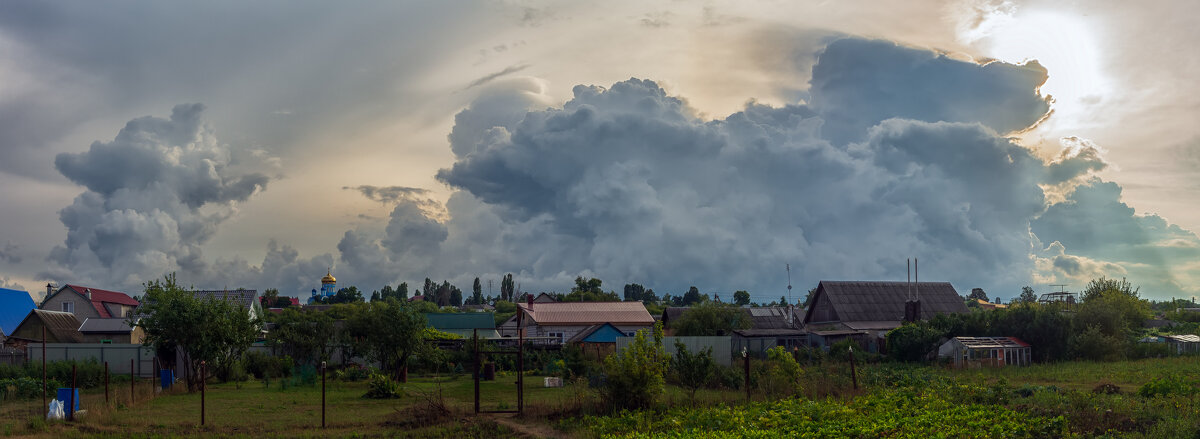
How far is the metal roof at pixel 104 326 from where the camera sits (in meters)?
46.2

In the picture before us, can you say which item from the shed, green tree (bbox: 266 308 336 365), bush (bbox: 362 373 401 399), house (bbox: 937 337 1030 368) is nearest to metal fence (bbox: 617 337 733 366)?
house (bbox: 937 337 1030 368)

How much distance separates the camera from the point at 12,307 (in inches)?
1903

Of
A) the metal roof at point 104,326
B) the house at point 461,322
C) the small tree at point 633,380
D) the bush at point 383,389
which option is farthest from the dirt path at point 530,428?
the metal roof at point 104,326

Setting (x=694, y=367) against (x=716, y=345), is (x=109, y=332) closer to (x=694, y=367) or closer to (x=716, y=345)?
(x=716, y=345)

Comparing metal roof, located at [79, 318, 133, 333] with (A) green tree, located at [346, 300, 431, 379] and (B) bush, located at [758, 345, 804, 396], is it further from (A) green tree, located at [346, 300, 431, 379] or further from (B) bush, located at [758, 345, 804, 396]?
(B) bush, located at [758, 345, 804, 396]

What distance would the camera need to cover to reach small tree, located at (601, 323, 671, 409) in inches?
778

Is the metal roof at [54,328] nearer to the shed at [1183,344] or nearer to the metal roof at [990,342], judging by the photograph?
the metal roof at [990,342]

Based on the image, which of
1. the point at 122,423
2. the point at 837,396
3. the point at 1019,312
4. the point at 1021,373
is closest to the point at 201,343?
the point at 122,423

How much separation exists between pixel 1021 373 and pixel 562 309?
106 ft

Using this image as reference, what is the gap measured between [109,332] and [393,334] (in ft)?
76.1

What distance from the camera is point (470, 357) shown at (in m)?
39.1

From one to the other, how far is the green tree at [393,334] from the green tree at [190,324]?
546cm

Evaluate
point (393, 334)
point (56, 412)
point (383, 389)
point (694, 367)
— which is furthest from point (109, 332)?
point (694, 367)

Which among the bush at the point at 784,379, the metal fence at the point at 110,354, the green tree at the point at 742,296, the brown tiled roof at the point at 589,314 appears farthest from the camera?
the green tree at the point at 742,296
